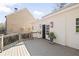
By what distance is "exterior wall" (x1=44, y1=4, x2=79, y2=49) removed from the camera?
994cm

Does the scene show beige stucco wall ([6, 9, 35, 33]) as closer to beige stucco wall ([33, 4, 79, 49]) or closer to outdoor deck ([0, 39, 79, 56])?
beige stucco wall ([33, 4, 79, 49])

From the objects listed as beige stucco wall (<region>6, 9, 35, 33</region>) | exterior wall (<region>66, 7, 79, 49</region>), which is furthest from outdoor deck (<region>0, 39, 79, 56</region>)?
beige stucco wall (<region>6, 9, 35, 33</region>)

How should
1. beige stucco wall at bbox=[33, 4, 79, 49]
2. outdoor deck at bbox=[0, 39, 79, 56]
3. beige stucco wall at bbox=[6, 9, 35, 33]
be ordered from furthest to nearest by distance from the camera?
1. beige stucco wall at bbox=[6, 9, 35, 33]
2. beige stucco wall at bbox=[33, 4, 79, 49]
3. outdoor deck at bbox=[0, 39, 79, 56]

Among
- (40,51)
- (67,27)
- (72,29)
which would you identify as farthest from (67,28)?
(40,51)

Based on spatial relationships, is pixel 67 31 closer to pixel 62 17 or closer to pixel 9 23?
pixel 62 17

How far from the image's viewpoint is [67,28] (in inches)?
437

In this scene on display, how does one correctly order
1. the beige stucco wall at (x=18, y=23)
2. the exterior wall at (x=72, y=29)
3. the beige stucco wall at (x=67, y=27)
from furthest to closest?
the beige stucco wall at (x=18, y=23)
the beige stucco wall at (x=67, y=27)
the exterior wall at (x=72, y=29)

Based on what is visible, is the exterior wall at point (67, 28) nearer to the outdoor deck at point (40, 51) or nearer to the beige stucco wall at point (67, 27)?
the beige stucco wall at point (67, 27)

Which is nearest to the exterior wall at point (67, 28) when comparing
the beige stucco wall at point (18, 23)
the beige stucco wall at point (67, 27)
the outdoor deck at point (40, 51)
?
the beige stucco wall at point (67, 27)

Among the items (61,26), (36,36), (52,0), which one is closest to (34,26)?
(36,36)

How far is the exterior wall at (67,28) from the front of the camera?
32.6ft

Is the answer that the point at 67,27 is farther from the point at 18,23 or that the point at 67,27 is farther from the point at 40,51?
the point at 18,23

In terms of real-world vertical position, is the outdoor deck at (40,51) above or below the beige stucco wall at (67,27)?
below

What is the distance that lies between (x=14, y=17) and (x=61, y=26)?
13552 millimetres
